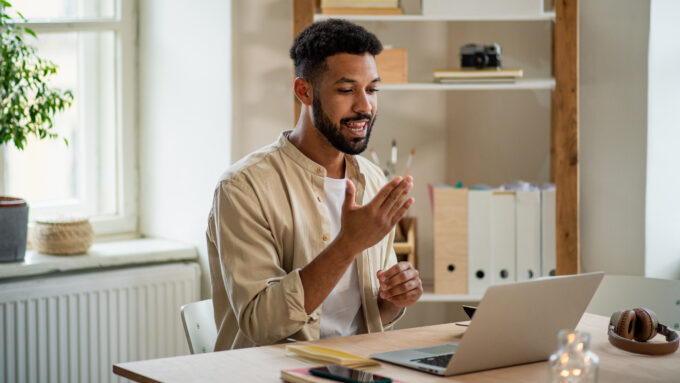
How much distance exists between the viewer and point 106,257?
296 cm

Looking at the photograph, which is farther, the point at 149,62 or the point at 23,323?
the point at 149,62

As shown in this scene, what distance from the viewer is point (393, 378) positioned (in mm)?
1371

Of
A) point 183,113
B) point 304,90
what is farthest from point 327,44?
point 183,113

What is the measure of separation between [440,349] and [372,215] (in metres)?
0.29

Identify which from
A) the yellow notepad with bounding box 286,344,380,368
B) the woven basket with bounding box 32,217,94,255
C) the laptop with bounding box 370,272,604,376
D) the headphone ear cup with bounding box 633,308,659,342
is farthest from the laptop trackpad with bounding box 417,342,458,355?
the woven basket with bounding box 32,217,94,255

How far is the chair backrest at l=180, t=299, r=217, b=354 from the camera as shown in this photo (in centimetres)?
203

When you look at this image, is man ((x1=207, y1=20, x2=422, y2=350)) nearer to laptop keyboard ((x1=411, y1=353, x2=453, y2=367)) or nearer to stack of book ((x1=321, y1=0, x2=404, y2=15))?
laptop keyboard ((x1=411, y1=353, x2=453, y2=367))

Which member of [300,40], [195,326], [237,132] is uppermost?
[300,40]

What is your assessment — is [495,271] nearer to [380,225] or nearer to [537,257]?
[537,257]

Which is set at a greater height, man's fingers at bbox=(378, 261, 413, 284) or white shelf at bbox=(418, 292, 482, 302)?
man's fingers at bbox=(378, 261, 413, 284)

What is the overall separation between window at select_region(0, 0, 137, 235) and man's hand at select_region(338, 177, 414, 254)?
1910 mm

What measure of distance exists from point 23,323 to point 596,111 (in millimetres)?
2145

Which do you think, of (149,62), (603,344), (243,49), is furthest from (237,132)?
(603,344)

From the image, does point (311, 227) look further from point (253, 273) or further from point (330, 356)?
point (330, 356)
